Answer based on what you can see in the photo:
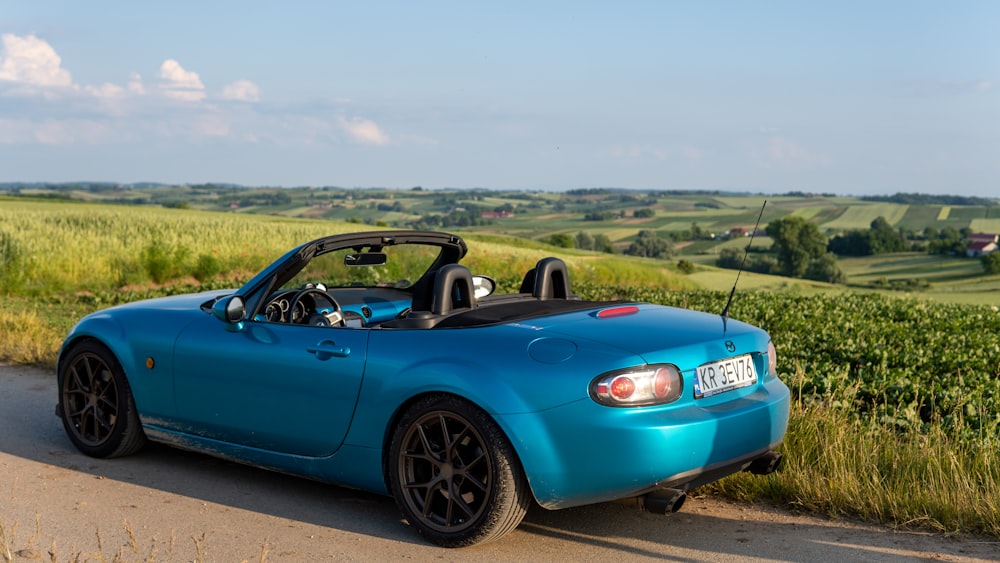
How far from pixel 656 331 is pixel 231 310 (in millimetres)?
2450

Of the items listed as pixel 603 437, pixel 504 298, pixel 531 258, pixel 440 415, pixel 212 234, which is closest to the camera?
pixel 603 437

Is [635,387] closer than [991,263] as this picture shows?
Yes

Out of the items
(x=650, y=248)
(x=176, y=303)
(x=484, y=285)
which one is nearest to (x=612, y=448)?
(x=484, y=285)

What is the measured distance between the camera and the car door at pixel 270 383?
5.30 m

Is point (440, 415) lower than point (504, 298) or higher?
lower

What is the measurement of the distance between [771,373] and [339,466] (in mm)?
2304

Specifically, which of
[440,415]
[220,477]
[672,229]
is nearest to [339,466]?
[440,415]

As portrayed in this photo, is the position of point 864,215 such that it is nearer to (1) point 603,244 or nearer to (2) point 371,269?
(1) point 603,244

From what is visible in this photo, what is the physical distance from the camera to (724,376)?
493 cm

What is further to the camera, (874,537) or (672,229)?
(672,229)

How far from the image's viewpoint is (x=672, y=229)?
79625mm

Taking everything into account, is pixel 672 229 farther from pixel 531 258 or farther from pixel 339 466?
pixel 339 466

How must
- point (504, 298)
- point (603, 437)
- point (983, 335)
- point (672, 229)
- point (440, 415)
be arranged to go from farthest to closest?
point (672, 229) < point (983, 335) < point (504, 298) < point (440, 415) < point (603, 437)

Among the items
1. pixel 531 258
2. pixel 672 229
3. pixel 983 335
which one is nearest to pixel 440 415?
pixel 983 335
